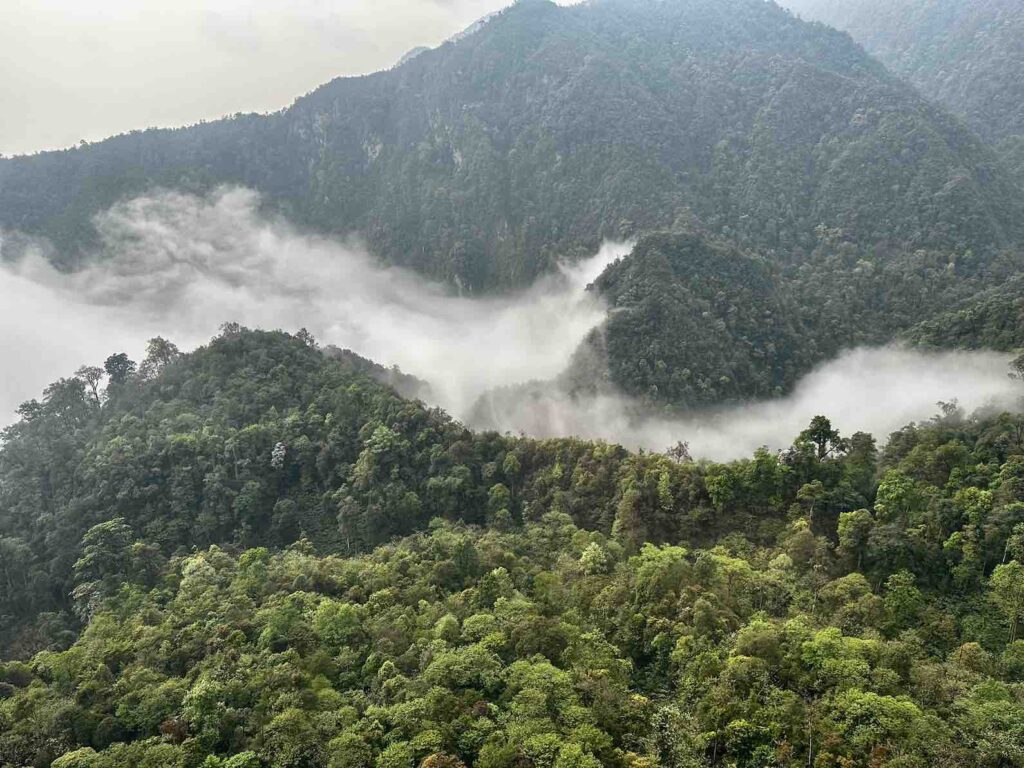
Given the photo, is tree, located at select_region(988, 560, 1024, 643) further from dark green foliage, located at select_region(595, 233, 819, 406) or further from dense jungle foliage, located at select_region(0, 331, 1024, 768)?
dark green foliage, located at select_region(595, 233, 819, 406)

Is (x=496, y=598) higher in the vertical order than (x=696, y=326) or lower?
lower

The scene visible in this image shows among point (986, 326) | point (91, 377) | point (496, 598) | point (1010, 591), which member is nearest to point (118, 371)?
A: point (91, 377)

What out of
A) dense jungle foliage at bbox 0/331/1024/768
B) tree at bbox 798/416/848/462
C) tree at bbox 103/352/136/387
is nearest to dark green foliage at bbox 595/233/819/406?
dense jungle foliage at bbox 0/331/1024/768

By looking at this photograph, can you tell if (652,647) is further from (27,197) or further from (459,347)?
(27,197)

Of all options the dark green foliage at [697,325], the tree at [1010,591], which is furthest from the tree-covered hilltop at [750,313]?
the tree at [1010,591]

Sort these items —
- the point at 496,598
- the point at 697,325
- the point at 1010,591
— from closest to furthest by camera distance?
the point at 1010,591
the point at 496,598
the point at 697,325

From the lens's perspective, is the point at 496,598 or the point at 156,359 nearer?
the point at 496,598

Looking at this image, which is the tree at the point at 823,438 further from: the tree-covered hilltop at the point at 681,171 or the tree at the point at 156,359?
the tree-covered hilltop at the point at 681,171

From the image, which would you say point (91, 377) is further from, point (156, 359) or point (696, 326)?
point (696, 326)

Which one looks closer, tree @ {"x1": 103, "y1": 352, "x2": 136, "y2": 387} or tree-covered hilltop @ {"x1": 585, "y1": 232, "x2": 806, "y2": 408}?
tree @ {"x1": 103, "y1": 352, "x2": 136, "y2": 387}
